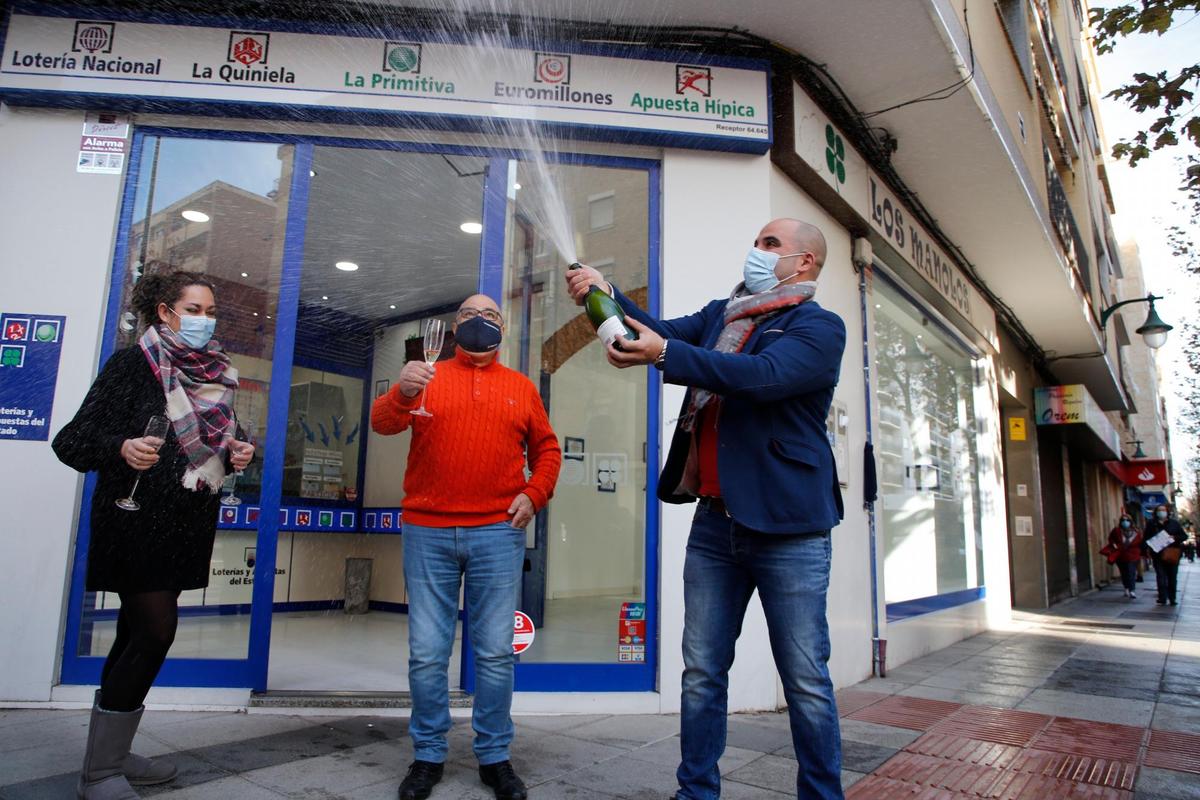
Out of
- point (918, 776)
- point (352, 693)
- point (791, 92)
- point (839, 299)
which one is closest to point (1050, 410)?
point (839, 299)

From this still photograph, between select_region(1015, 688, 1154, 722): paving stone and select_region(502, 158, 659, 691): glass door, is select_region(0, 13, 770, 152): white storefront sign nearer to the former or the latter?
select_region(502, 158, 659, 691): glass door

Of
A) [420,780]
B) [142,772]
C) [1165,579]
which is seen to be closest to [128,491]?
[142,772]

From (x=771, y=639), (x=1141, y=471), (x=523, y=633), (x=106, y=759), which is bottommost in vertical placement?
(x=106, y=759)

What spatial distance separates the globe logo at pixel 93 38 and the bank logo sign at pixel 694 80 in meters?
3.64

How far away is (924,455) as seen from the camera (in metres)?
8.82

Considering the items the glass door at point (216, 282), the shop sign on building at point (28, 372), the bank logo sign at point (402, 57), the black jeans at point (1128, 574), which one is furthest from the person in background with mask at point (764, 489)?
the black jeans at point (1128, 574)

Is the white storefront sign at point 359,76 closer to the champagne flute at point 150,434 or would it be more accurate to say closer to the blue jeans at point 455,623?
the champagne flute at point 150,434

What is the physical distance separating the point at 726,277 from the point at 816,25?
1766 millimetres

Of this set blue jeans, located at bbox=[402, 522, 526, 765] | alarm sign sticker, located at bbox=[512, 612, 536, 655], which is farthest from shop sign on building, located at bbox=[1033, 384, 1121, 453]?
blue jeans, located at bbox=[402, 522, 526, 765]

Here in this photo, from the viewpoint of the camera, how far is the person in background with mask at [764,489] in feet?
7.97

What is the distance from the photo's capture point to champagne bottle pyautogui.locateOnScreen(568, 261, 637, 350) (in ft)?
7.81

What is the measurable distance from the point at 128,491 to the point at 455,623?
1357 mm

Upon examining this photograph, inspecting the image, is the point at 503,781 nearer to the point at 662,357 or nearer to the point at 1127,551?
the point at 662,357

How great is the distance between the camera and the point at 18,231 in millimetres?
4773
